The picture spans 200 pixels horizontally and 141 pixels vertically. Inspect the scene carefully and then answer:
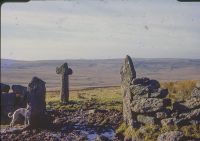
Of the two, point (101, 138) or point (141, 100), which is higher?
point (141, 100)

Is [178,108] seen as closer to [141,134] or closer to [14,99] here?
[141,134]

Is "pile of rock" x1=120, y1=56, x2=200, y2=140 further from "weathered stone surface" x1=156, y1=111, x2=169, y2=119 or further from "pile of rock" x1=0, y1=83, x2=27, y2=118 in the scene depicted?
"pile of rock" x1=0, y1=83, x2=27, y2=118

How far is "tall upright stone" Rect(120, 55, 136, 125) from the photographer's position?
20.9 m

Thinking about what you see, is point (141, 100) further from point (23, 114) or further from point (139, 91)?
point (23, 114)

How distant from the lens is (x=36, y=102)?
22.2 meters

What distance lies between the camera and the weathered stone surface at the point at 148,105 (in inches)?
764

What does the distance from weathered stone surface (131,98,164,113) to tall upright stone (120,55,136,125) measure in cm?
58

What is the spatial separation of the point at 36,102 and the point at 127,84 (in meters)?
4.57

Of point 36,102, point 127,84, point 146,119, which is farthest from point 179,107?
point 36,102

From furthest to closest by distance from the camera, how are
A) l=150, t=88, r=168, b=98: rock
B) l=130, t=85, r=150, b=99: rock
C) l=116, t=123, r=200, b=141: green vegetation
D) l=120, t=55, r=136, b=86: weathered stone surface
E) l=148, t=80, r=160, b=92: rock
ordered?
l=120, t=55, r=136, b=86: weathered stone surface
l=148, t=80, r=160, b=92: rock
l=130, t=85, r=150, b=99: rock
l=150, t=88, r=168, b=98: rock
l=116, t=123, r=200, b=141: green vegetation

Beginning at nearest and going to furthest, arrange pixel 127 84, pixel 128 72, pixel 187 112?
pixel 187 112 < pixel 127 84 < pixel 128 72

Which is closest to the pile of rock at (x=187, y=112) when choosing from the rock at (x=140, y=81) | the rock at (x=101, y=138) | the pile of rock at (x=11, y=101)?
the rock at (x=140, y=81)

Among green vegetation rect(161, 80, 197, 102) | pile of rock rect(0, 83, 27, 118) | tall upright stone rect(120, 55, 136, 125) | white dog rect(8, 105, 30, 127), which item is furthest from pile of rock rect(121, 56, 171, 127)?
pile of rock rect(0, 83, 27, 118)

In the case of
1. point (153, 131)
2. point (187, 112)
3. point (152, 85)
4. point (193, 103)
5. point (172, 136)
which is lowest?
point (153, 131)
